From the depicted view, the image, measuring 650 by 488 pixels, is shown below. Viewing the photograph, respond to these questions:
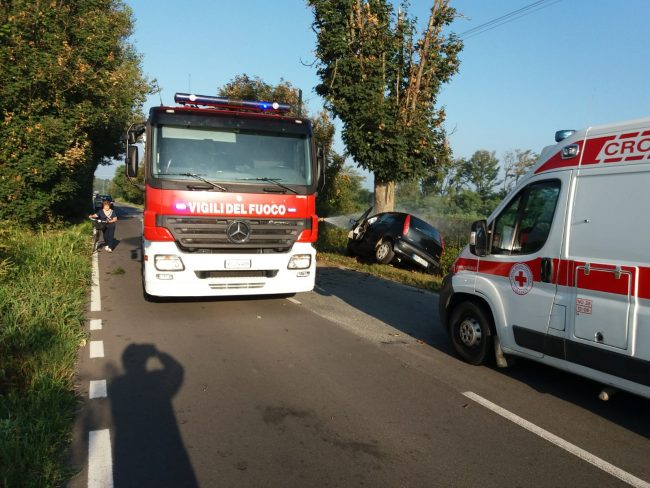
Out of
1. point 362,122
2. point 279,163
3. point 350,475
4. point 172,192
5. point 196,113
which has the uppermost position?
point 362,122

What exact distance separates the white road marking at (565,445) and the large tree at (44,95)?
12803 millimetres

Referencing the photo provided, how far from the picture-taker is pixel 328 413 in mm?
4270

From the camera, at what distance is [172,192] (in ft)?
22.7

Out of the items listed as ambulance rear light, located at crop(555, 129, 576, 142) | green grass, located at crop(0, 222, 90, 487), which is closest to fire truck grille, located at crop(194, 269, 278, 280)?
green grass, located at crop(0, 222, 90, 487)

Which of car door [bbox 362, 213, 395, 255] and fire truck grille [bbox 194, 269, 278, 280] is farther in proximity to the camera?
car door [bbox 362, 213, 395, 255]

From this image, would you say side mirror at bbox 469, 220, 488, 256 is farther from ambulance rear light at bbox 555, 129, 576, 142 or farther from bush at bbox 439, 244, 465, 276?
bush at bbox 439, 244, 465, 276

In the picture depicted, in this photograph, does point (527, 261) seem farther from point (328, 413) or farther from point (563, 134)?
point (328, 413)

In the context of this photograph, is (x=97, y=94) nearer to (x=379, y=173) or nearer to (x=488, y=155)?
(x=379, y=173)

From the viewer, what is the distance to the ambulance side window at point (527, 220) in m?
4.68

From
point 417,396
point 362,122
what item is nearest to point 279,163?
point 417,396

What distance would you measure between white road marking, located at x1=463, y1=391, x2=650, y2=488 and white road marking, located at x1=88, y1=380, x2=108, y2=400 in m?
3.29

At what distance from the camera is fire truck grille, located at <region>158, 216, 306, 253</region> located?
6988mm

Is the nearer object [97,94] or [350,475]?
[350,475]

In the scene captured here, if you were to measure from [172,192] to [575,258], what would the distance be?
4980 mm
